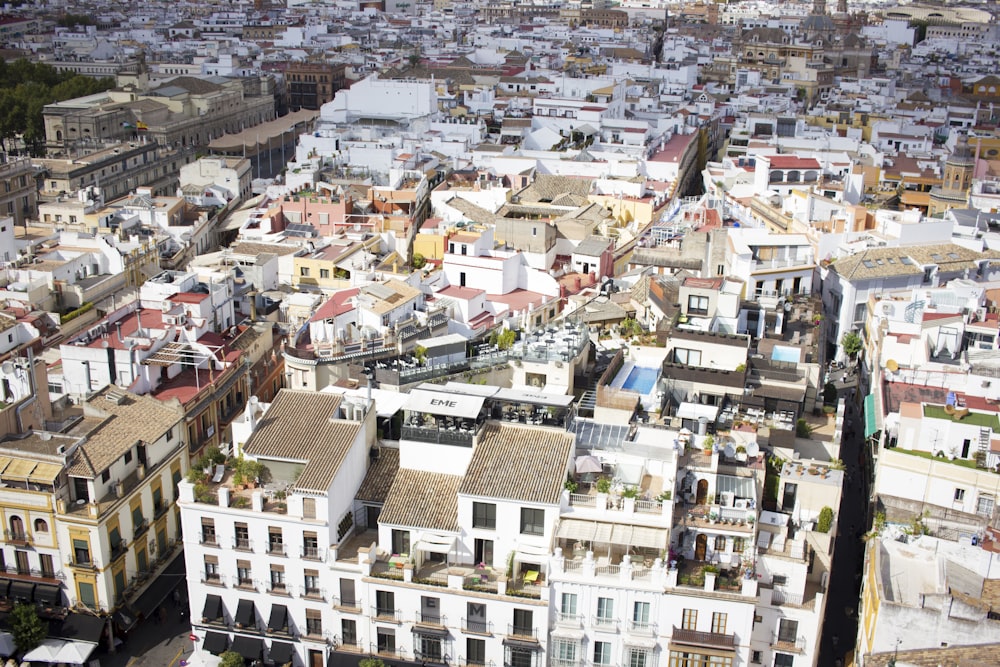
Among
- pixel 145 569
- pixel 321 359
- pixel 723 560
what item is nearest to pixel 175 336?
pixel 321 359

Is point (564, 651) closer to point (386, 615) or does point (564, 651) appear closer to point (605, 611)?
point (605, 611)

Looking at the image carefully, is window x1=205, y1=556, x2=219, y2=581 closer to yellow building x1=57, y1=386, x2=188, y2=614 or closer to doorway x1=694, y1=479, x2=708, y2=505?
yellow building x1=57, y1=386, x2=188, y2=614

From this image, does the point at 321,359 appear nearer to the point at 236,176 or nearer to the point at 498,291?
the point at 498,291

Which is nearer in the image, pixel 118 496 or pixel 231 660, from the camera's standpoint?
pixel 231 660

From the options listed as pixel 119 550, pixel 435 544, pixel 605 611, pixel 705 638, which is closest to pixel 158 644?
pixel 119 550

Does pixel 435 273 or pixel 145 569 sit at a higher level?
pixel 435 273

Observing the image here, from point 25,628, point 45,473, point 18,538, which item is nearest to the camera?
point 25,628
